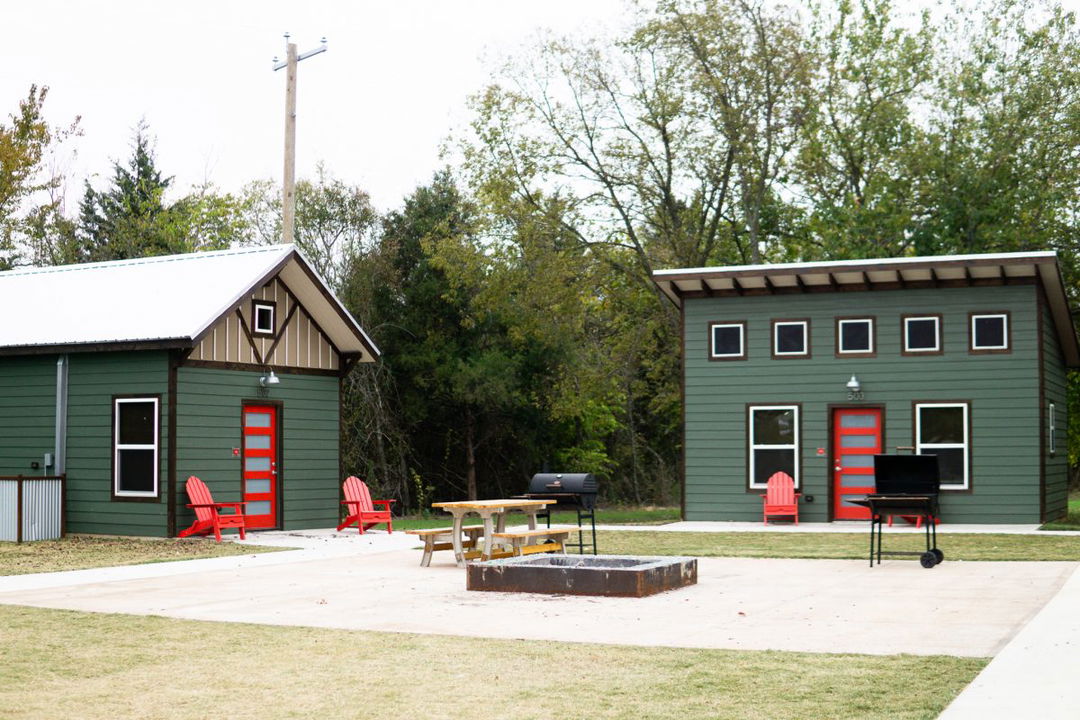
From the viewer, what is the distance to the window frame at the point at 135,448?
1794cm

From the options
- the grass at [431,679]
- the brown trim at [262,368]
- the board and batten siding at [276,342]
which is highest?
the board and batten siding at [276,342]

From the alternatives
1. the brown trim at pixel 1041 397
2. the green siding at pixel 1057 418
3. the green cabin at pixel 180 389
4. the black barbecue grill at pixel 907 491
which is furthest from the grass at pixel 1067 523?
the green cabin at pixel 180 389

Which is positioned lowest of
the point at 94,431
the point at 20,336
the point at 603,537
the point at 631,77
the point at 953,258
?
the point at 603,537

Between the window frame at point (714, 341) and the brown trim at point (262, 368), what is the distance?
253 inches

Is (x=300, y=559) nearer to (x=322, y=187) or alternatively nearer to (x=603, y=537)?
(x=603, y=537)

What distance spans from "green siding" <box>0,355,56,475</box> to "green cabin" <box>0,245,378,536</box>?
0.02m

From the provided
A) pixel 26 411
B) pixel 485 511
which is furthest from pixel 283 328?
pixel 485 511

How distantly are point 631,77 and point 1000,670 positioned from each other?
74.4ft

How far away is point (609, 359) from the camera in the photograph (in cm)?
2953

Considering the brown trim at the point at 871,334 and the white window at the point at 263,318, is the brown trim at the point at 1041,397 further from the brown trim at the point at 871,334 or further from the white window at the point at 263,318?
the white window at the point at 263,318

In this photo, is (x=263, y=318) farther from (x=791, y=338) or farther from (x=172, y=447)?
(x=791, y=338)

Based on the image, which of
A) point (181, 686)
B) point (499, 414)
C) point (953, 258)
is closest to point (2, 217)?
point (499, 414)

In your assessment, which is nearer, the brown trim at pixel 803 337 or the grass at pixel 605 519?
the brown trim at pixel 803 337

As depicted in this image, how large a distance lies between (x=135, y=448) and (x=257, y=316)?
8.61 feet
